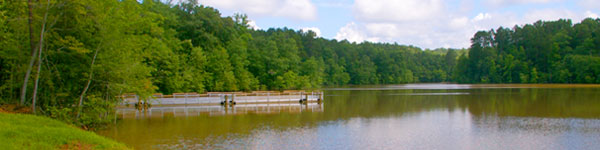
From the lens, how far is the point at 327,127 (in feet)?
76.7

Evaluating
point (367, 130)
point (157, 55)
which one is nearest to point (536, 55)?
point (157, 55)

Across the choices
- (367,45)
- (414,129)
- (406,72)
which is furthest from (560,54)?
(414,129)

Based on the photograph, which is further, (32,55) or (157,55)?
(157,55)

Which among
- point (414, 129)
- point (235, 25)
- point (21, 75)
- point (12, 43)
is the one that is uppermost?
point (235, 25)

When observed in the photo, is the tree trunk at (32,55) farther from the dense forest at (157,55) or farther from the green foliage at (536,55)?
the green foliage at (536,55)

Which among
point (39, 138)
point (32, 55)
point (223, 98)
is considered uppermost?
point (32, 55)

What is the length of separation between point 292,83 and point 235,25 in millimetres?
9165

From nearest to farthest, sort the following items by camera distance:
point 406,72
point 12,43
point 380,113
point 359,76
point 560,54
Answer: point 12,43
point 380,113
point 560,54
point 359,76
point 406,72

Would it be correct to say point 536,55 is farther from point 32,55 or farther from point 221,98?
point 32,55

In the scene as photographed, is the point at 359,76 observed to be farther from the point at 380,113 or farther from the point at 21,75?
the point at 21,75

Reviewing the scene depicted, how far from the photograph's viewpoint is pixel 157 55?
1475 inches

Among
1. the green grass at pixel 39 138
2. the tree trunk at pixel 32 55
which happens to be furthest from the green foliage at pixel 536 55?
the green grass at pixel 39 138

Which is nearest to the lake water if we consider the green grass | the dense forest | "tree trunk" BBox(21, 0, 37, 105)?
the dense forest

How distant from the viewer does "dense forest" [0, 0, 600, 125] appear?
63.0 feet
